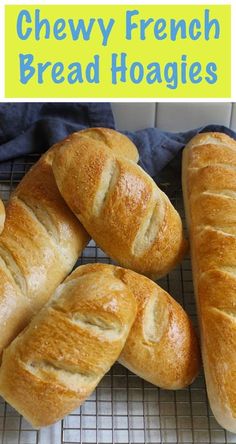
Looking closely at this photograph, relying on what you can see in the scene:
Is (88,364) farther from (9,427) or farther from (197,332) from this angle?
(197,332)

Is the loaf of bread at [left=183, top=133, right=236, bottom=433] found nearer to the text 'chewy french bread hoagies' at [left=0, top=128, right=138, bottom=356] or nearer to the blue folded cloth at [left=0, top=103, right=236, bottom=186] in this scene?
the blue folded cloth at [left=0, top=103, right=236, bottom=186]

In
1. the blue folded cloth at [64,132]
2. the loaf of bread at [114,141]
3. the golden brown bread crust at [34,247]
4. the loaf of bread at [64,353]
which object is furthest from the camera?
the blue folded cloth at [64,132]

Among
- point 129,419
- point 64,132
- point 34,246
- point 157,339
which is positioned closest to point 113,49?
point 64,132

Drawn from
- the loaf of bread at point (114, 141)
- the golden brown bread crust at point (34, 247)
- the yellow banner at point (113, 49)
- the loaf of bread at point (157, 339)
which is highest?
the yellow banner at point (113, 49)

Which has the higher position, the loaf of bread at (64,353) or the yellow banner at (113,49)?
the yellow banner at (113,49)

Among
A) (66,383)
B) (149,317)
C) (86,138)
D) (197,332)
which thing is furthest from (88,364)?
(86,138)

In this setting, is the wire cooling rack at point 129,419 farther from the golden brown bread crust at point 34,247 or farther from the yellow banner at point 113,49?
the yellow banner at point 113,49

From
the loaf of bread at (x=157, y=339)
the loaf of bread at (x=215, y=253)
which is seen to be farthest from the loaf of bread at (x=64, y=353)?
the loaf of bread at (x=215, y=253)

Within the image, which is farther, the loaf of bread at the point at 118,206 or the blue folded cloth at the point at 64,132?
the blue folded cloth at the point at 64,132
